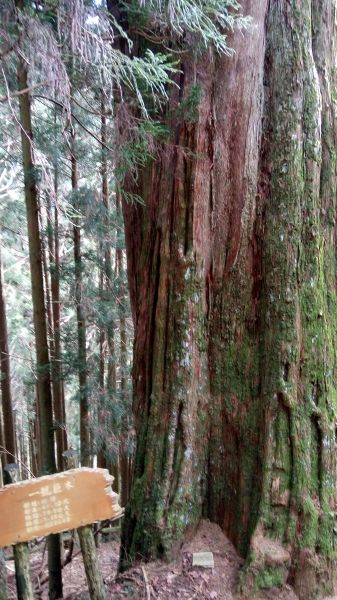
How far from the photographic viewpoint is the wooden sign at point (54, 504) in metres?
2.70

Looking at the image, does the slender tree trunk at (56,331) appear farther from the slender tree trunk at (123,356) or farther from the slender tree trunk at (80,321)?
the slender tree trunk at (123,356)

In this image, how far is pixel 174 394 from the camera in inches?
147

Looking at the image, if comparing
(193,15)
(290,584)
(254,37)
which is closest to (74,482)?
(290,584)

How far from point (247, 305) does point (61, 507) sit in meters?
2.03

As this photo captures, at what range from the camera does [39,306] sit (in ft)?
15.9

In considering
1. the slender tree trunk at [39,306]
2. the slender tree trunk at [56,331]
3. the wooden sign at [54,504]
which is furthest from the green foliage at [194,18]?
the wooden sign at [54,504]

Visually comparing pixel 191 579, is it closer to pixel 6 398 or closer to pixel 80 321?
pixel 80 321

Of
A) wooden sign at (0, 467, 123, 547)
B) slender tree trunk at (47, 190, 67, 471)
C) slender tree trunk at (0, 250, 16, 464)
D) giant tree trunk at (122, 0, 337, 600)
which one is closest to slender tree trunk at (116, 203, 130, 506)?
slender tree trunk at (47, 190, 67, 471)

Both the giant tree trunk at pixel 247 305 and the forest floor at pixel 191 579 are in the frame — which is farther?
the giant tree trunk at pixel 247 305

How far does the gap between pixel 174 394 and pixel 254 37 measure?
10.0 feet

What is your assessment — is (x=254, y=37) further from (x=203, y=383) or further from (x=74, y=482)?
(x=74, y=482)

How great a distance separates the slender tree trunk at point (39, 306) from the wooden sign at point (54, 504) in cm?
220

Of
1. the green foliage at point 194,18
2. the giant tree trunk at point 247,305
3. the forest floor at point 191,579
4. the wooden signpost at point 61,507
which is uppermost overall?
the green foliage at point 194,18

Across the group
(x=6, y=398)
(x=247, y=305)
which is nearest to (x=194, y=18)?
(x=247, y=305)
